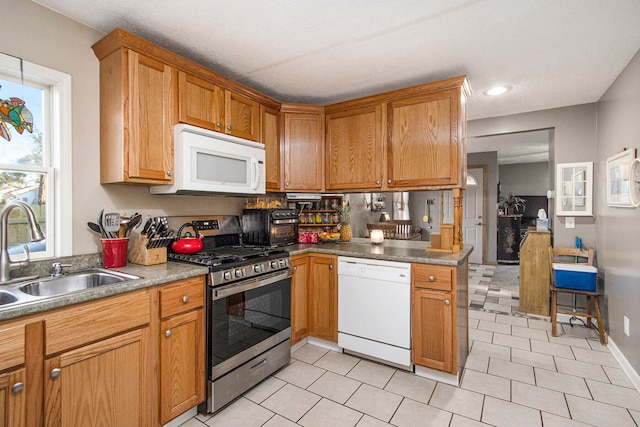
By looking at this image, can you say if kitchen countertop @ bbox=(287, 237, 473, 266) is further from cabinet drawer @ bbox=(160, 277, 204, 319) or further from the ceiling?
the ceiling

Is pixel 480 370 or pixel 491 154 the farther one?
pixel 491 154

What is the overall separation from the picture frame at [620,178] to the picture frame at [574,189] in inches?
21.3

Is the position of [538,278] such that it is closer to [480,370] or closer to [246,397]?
[480,370]

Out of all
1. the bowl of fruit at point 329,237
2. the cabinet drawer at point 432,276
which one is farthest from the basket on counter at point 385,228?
the cabinet drawer at point 432,276

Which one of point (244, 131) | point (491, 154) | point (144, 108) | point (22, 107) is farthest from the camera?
point (491, 154)

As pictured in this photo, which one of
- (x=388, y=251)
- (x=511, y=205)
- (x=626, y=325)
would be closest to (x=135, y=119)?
(x=388, y=251)

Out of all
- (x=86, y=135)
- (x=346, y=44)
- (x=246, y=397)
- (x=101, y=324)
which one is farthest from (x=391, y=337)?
(x=86, y=135)

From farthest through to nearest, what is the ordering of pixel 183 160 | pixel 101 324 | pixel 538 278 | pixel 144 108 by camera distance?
pixel 538 278 → pixel 183 160 → pixel 144 108 → pixel 101 324

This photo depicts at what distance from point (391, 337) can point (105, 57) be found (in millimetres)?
2790

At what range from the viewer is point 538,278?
3.67 metres

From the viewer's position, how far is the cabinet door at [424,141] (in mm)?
2568

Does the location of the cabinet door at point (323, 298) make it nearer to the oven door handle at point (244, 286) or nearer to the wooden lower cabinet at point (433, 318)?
the oven door handle at point (244, 286)

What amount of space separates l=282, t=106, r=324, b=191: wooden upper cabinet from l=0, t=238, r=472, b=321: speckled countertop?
652 millimetres

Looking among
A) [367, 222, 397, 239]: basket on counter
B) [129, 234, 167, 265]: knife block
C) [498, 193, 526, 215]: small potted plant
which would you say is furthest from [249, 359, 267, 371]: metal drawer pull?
[498, 193, 526, 215]: small potted plant
